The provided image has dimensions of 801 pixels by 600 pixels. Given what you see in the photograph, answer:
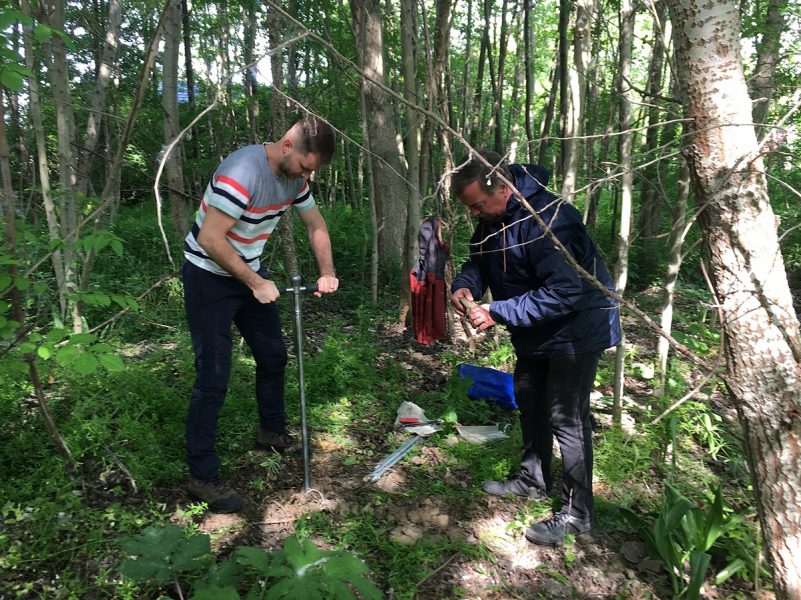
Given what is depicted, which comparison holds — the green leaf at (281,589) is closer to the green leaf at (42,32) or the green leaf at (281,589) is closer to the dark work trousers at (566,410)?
the dark work trousers at (566,410)

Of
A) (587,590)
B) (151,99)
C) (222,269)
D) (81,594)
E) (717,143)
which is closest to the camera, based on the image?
(717,143)

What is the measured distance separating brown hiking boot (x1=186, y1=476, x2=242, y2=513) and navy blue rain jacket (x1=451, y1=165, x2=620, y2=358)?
1.70 metres

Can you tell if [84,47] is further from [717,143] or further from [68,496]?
[717,143]

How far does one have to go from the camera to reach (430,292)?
14.0 feet

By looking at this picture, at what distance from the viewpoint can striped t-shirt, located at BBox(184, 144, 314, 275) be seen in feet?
8.28

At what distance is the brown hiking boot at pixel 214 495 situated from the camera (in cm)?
277

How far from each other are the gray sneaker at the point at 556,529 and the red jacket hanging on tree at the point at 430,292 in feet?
5.83

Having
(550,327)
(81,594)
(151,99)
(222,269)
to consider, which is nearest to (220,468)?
(81,594)

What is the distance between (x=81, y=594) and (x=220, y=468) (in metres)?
0.98

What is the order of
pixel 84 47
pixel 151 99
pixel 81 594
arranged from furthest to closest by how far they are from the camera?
pixel 151 99 < pixel 84 47 < pixel 81 594

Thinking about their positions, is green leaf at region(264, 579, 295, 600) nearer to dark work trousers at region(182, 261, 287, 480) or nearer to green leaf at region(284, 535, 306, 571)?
green leaf at region(284, 535, 306, 571)

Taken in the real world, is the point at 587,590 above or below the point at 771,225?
below

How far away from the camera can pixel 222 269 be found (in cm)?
272

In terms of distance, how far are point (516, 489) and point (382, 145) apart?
495 centimetres
